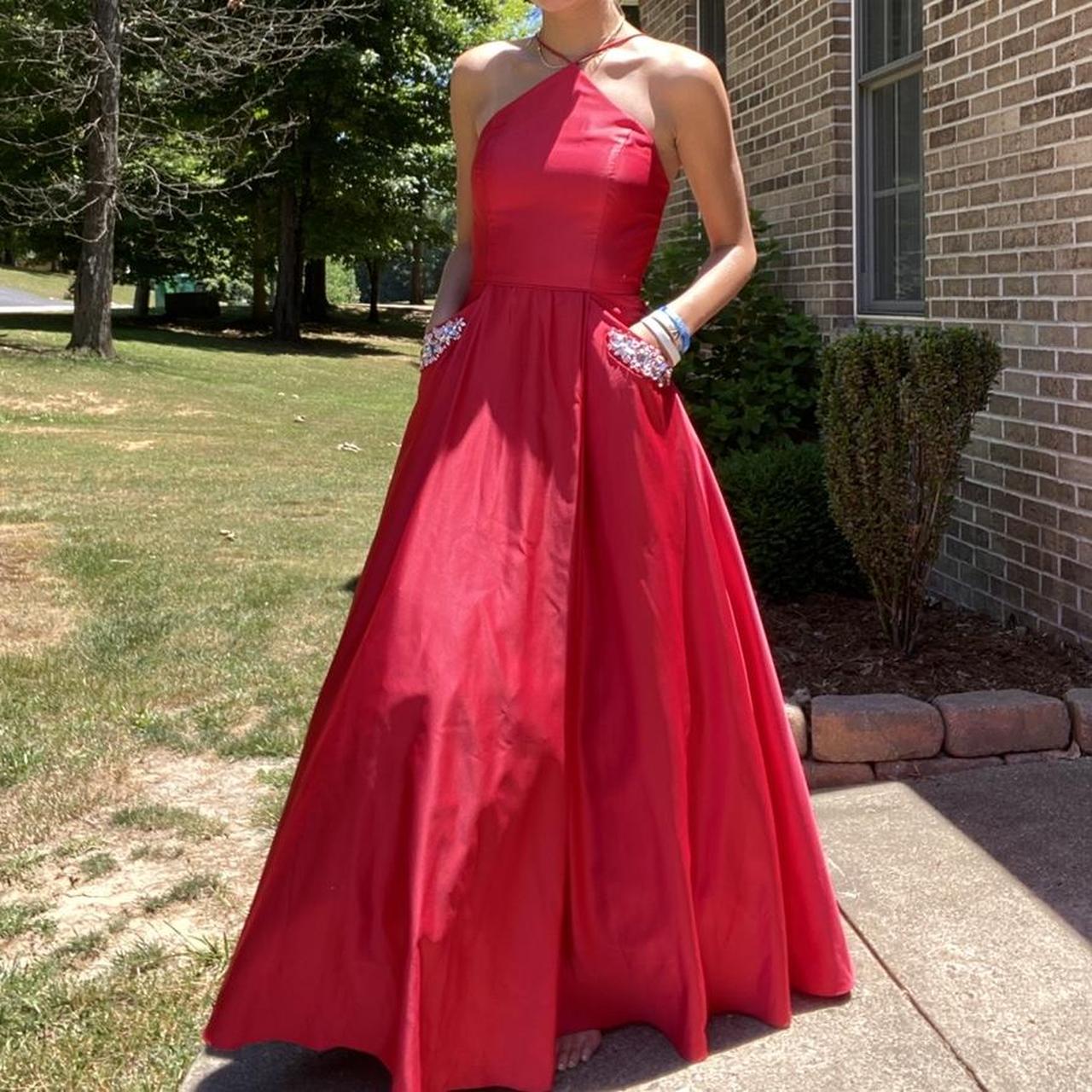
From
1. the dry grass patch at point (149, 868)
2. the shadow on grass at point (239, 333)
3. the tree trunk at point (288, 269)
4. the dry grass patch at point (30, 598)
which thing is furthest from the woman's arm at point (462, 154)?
the tree trunk at point (288, 269)

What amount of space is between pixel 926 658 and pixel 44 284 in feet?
181

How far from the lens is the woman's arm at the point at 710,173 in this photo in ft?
8.84

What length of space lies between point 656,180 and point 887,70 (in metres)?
4.27

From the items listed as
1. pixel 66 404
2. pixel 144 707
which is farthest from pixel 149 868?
pixel 66 404

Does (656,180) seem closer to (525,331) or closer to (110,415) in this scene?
(525,331)

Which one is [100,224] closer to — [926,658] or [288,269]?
[288,269]

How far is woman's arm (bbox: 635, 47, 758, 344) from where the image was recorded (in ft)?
8.84

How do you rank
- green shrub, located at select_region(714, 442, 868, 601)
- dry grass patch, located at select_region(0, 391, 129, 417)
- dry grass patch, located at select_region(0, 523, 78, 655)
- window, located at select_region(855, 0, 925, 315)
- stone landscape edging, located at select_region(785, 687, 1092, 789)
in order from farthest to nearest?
1. dry grass patch, located at select_region(0, 391, 129, 417)
2. window, located at select_region(855, 0, 925, 315)
3. dry grass patch, located at select_region(0, 523, 78, 655)
4. green shrub, located at select_region(714, 442, 868, 601)
5. stone landscape edging, located at select_region(785, 687, 1092, 789)

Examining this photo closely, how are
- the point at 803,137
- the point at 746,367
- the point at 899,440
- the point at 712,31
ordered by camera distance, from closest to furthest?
1. the point at 899,440
2. the point at 746,367
3. the point at 803,137
4. the point at 712,31

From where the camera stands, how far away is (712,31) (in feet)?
30.8

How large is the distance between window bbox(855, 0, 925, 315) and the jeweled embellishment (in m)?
3.87

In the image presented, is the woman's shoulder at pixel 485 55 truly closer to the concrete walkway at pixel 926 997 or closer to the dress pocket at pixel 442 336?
the dress pocket at pixel 442 336

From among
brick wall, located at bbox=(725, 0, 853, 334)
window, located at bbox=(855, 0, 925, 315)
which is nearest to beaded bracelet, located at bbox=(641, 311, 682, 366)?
window, located at bbox=(855, 0, 925, 315)

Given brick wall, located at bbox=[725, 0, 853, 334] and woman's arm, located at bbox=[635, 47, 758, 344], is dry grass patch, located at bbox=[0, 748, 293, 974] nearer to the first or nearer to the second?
woman's arm, located at bbox=[635, 47, 758, 344]
